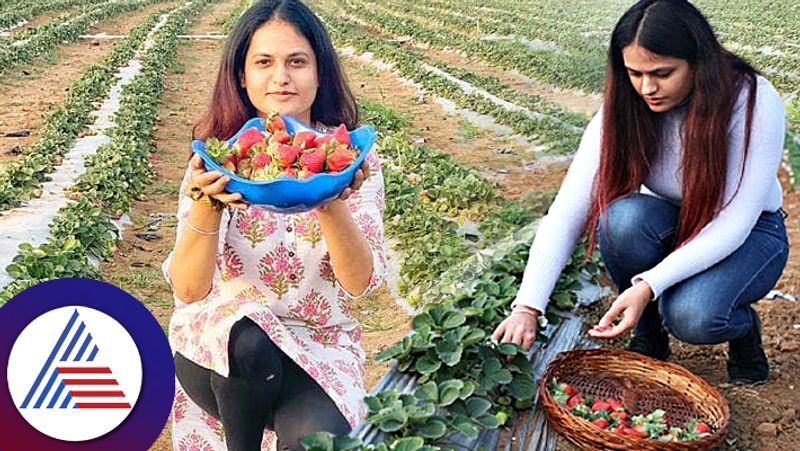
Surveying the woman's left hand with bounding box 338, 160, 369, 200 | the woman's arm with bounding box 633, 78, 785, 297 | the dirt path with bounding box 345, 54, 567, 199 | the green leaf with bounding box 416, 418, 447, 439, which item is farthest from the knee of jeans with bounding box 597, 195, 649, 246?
the dirt path with bounding box 345, 54, 567, 199

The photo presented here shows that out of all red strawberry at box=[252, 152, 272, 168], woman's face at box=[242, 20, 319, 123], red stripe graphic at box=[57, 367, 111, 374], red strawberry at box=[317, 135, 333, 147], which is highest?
woman's face at box=[242, 20, 319, 123]

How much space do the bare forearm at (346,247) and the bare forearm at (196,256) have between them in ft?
0.57

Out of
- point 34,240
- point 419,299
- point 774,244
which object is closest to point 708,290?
point 774,244

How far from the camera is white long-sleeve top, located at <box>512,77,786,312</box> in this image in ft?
5.67

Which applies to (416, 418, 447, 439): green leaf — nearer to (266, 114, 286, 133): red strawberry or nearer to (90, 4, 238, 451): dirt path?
(266, 114, 286, 133): red strawberry

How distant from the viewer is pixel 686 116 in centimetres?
177

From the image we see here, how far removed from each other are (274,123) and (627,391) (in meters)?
0.93

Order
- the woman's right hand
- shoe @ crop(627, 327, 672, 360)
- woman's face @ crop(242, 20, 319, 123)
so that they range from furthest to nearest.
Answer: shoe @ crop(627, 327, 672, 360)
woman's face @ crop(242, 20, 319, 123)
the woman's right hand

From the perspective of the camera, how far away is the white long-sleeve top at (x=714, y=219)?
1.73 m

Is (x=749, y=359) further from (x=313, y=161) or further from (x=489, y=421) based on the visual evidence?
(x=313, y=161)

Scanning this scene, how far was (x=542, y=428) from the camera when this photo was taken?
172 cm

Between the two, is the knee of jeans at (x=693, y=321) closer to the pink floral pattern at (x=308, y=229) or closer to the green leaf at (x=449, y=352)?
the green leaf at (x=449, y=352)

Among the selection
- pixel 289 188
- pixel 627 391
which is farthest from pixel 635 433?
pixel 289 188

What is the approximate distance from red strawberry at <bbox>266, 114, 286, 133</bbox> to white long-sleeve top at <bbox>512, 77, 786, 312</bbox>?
665 mm
